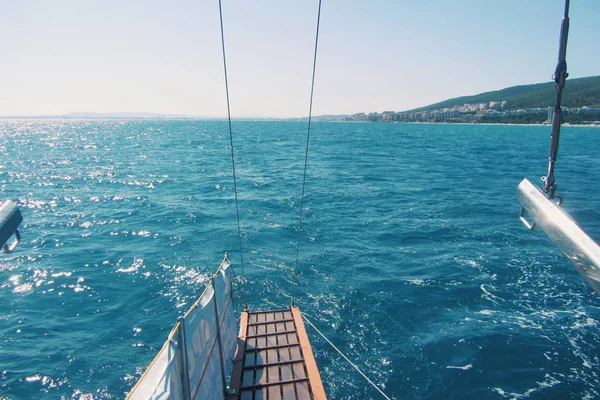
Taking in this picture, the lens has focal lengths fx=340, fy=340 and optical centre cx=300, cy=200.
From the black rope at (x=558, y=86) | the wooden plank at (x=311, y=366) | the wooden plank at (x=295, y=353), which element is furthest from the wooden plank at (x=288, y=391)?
the black rope at (x=558, y=86)

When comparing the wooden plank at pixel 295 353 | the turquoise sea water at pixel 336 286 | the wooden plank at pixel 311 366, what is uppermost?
the wooden plank at pixel 311 366

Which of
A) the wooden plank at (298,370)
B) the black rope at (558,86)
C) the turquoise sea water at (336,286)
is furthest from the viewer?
the turquoise sea water at (336,286)

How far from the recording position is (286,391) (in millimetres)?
8562

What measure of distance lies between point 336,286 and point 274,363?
23.5 ft

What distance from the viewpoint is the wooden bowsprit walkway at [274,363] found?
851 cm

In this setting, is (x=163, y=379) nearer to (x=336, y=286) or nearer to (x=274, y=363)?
(x=274, y=363)

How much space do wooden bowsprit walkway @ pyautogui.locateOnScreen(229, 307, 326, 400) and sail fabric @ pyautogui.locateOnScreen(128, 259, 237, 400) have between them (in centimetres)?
56

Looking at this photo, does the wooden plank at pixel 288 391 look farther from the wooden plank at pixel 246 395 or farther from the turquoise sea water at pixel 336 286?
the turquoise sea water at pixel 336 286

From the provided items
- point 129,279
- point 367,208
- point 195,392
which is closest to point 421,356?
point 195,392

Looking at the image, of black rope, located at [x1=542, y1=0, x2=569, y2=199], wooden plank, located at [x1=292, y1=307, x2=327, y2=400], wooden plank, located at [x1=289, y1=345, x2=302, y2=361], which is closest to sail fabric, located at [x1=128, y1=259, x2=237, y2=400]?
wooden plank, located at [x1=289, y1=345, x2=302, y2=361]

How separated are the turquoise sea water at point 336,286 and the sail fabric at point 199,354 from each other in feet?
13.9

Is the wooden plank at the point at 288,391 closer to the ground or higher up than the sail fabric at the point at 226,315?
closer to the ground

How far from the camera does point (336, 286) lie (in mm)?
16234

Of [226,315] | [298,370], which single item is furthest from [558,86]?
[298,370]
